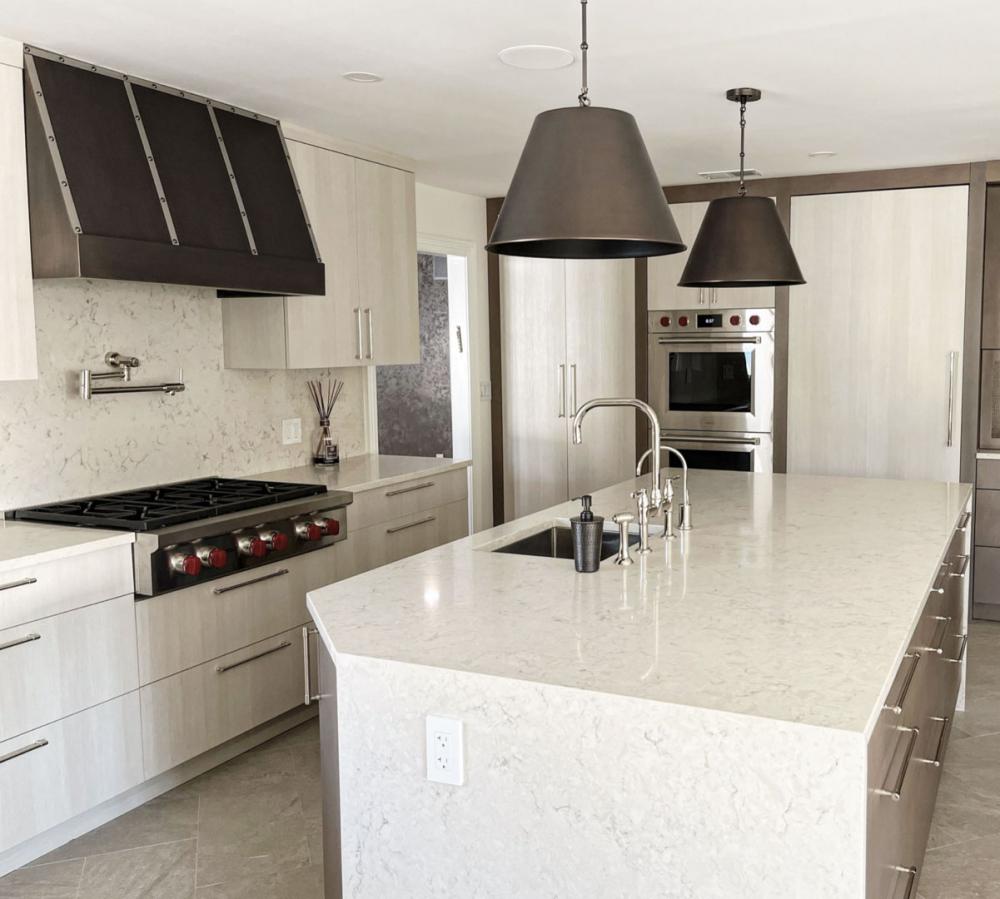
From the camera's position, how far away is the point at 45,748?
109 inches

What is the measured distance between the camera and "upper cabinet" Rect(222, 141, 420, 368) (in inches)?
162

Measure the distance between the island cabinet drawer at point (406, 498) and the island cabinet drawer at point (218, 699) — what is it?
579mm

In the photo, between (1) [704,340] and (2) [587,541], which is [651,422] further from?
(1) [704,340]

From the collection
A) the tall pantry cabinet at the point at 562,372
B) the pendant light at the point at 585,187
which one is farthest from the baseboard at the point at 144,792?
the tall pantry cabinet at the point at 562,372

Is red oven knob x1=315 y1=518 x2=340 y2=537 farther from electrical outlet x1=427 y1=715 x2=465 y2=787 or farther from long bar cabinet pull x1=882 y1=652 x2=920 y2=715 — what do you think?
long bar cabinet pull x1=882 y1=652 x2=920 y2=715

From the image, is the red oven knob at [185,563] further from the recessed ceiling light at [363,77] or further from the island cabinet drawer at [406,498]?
the recessed ceiling light at [363,77]

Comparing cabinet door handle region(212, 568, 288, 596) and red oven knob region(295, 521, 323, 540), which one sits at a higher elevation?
red oven knob region(295, 521, 323, 540)

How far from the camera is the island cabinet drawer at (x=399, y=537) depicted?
3980mm

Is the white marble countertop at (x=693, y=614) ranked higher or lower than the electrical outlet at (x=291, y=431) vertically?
lower

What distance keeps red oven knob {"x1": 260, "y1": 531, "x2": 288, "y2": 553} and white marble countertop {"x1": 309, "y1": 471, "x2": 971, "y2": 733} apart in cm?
85

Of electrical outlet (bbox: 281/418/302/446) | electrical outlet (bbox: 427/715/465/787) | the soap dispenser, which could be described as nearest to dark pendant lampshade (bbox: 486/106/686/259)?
the soap dispenser

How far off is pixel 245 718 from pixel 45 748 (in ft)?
2.59

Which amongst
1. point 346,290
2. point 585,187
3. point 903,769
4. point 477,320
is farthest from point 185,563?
point 477,320

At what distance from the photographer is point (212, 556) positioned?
126 inches
